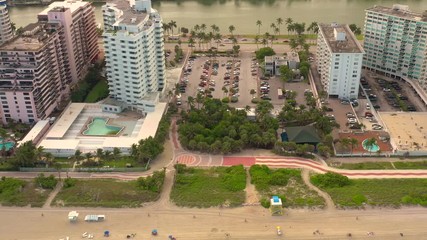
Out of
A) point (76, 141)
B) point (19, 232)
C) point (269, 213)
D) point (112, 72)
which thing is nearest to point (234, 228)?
point (269, 213)

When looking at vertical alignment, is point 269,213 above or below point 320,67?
below

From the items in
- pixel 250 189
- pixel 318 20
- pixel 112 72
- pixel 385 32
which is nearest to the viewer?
pixel 250 189

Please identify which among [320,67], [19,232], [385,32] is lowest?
[19,232]

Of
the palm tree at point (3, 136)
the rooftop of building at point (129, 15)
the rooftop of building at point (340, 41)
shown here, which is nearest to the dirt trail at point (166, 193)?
the palm tree at point (3, 136)

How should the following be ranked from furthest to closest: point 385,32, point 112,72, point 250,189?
point 385,32
point 112,72
point 250,189

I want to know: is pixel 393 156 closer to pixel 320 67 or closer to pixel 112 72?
pixel 320 67

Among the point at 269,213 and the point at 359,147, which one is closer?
the point at 269,213
